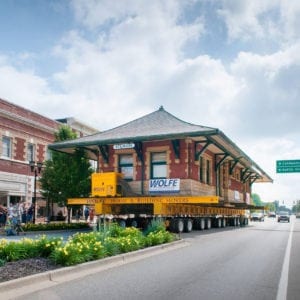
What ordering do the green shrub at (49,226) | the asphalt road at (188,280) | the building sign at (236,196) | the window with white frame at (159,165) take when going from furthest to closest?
1. the building sign at (236,196)
2. the window with white frame at (159,165)
3. the green shrub at (49,226)
4. the asphalt road at (188,280)

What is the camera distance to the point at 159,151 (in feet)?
85.8

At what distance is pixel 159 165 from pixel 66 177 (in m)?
7.08

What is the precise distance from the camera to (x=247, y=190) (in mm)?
48062

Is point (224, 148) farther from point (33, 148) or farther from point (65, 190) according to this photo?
point (33, 148)

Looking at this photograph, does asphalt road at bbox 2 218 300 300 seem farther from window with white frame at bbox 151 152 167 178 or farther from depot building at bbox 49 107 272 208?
window with white frame at bbox 151 152 167 178

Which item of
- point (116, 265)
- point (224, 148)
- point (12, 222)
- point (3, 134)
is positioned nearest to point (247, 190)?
point (224, 148)

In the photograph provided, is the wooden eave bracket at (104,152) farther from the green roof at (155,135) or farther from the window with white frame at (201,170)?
the window with white frame at (201,170)

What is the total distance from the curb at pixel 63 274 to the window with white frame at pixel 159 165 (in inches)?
531

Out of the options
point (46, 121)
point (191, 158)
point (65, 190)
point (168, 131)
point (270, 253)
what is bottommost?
point (270, 253)

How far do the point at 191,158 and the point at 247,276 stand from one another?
639 inches

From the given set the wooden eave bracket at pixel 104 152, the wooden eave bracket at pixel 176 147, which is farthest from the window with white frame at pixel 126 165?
the wooden eave bracket at pixel 176 147

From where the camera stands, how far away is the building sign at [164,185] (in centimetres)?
2475

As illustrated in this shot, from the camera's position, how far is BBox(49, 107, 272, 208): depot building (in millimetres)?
24672

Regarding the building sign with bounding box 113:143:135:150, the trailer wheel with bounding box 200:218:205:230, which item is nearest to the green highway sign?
the trailer wheel with bounding box 200:218:205:230
